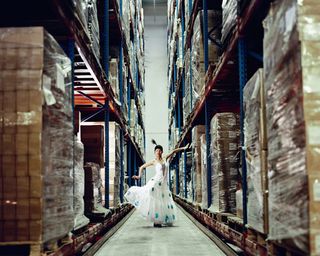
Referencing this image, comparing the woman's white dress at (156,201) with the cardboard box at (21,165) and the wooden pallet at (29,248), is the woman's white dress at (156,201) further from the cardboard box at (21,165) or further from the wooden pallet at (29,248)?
the cardboard box at (21,165)

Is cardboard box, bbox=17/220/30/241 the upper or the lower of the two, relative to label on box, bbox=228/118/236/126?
lower

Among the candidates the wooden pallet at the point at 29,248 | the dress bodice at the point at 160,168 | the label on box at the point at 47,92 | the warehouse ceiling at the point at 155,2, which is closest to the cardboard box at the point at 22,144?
the label on box at the point at 47,92

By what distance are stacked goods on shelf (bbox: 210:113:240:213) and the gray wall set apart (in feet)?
55.3

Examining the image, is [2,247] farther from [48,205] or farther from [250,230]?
[250,230]

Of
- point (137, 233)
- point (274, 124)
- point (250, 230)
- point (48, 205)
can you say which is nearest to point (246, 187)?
point (250, 230)

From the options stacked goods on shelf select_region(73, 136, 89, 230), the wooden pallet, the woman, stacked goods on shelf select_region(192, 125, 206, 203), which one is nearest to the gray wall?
the woman

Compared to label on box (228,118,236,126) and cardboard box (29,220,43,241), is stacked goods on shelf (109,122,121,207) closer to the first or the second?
label on box (228,118,236,126)

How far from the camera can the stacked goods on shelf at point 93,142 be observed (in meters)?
6.86

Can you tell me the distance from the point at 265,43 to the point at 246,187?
1544 millimetres

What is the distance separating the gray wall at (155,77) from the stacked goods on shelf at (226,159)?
16854 millimetres

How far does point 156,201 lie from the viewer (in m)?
8.09

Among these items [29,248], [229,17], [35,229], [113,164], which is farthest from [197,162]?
[35,229]

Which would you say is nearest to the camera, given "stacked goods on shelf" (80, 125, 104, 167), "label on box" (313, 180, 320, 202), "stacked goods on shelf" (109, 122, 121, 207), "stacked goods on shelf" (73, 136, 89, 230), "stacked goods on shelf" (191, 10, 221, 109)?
"label on box" (313, 180, 320, 202)

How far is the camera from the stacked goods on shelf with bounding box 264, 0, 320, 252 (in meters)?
2.10
